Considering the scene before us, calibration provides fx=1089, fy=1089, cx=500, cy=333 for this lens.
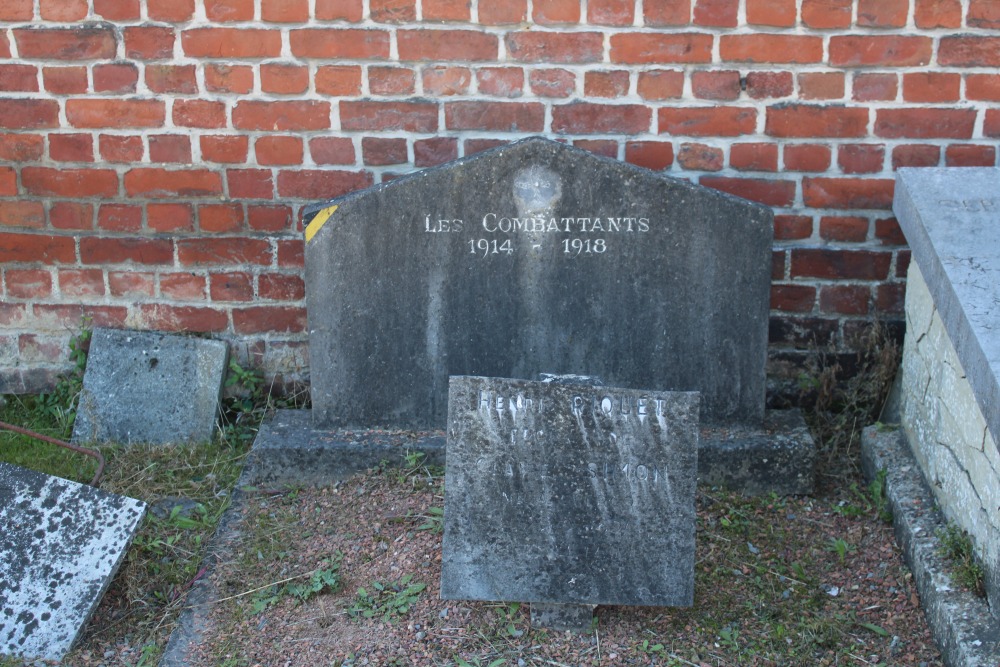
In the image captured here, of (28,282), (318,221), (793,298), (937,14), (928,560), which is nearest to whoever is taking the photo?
(928,560)

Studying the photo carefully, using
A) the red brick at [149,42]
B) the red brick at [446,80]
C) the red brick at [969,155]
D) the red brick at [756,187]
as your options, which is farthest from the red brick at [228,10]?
the red brick at [969,155]

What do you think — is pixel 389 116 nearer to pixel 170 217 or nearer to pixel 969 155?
pixel 170 217

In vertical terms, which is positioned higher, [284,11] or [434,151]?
[284,11]

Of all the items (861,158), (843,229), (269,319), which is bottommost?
(269,319)

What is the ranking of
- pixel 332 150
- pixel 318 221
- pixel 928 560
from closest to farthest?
pixel 928 560, pixel 318 221, pixel 332 150

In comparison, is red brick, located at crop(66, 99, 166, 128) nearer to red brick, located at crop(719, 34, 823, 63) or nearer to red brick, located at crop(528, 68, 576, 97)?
red brick, located at crop(528, 68, 576, 97)

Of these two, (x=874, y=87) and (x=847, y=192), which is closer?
(x=874, y=87)

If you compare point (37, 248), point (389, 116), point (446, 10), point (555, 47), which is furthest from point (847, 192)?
point (37, 248)

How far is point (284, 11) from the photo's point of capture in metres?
3.84

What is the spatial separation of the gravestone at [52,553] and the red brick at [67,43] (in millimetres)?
1550

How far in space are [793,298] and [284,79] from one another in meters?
2.04

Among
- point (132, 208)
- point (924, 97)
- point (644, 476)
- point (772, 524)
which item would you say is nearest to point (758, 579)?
point (772, 524)

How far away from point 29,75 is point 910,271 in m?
3.21

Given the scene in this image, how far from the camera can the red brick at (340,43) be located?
3857mm
